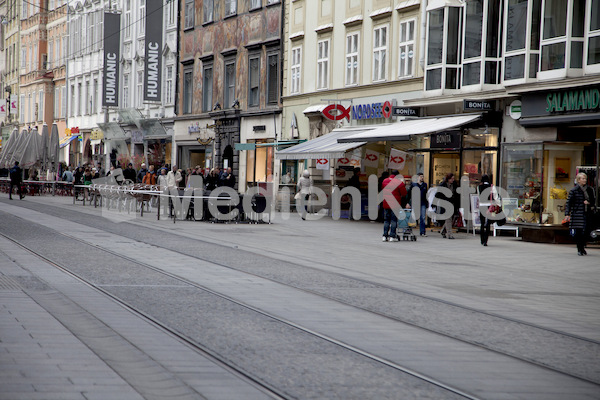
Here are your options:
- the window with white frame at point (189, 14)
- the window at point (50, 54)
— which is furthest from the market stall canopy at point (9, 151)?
the window at point (50, 54)

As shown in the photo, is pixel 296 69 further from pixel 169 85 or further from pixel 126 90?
pixel 126 90

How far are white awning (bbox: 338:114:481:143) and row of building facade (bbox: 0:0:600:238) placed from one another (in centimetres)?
8

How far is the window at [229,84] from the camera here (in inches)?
1706

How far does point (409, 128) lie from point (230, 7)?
18.9m

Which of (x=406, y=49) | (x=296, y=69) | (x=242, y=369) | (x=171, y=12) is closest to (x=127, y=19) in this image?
(x=171, y=12)

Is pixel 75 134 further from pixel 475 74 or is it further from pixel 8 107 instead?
pixel 475 74

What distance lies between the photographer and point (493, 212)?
22.3 metres

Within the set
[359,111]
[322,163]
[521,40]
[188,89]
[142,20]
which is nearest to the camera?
[521,40]

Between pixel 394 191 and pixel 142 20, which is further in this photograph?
pixel 142 20

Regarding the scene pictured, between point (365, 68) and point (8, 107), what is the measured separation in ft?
182

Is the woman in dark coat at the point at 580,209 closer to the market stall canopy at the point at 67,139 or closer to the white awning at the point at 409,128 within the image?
the white awning at the point at 409,128

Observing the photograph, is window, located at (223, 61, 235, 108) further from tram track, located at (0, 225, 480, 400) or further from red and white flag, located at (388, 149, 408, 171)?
tram track, located at (0, 225, 480, 400)

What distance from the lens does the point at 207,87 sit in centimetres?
4622

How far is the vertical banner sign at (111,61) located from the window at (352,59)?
80.1ft
